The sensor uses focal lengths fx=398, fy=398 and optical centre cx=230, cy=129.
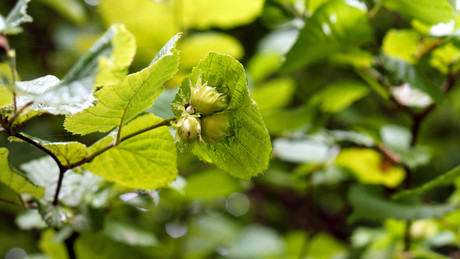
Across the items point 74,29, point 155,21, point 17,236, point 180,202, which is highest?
point 74,29

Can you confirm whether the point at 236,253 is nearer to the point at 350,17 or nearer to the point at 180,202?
the point at 180,202

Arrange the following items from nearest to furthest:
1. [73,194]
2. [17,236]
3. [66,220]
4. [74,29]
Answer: [66,220] → [73,194] → [17,236] → [74,29]

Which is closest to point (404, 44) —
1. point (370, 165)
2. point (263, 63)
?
point (370, 165)

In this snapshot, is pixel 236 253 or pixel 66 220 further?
pixel 236 253

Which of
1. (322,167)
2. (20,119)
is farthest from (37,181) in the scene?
(322,167)

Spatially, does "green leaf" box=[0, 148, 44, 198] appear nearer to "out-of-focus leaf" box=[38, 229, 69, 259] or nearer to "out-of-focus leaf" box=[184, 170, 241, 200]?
"out-of-focus leaf" box=[38, 229, 69, 259]

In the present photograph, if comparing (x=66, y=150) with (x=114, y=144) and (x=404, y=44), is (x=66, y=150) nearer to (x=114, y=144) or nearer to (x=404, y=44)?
(x=114, y=144)

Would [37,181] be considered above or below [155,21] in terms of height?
below
